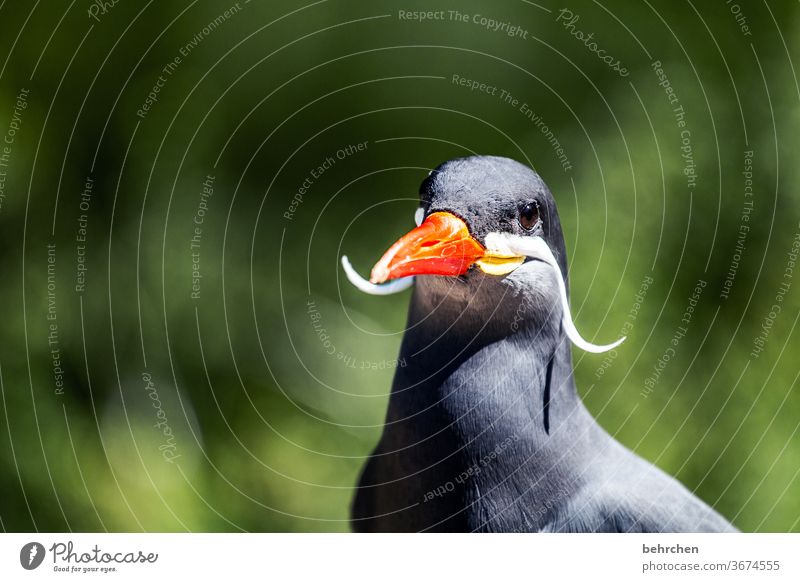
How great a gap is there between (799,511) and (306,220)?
8.40 feet

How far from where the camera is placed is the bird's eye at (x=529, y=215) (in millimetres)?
1862

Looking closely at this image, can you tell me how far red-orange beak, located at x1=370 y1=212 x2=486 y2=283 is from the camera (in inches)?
69.1

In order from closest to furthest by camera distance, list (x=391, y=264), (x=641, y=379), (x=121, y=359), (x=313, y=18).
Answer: (x=391, y=264) → (x=313, y=18) → (x=121, y=359) → (x=641, y=379)

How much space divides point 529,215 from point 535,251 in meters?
0.08

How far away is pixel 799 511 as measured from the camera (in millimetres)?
3881

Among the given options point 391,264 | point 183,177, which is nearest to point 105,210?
point 183,177

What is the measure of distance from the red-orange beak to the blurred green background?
1.93 meters

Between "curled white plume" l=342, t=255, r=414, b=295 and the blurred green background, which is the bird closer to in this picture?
"curled white plume" l=342, t=255, r=414, b=295

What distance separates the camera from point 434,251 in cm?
178

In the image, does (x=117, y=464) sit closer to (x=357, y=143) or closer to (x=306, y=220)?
(x=306, y=220)
